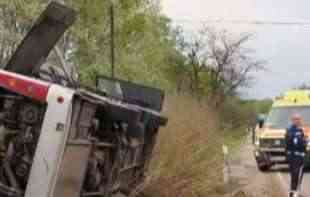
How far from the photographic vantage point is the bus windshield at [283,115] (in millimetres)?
Result: 23500

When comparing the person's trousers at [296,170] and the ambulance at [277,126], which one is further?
the ambulance at [277,126]

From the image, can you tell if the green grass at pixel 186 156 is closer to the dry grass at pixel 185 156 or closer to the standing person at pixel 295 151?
the dry grass at pixel 185 156

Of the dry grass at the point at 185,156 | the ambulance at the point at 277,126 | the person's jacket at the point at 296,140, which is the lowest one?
the dry grass at the point at 185,156

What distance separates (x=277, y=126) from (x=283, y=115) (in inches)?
15.8

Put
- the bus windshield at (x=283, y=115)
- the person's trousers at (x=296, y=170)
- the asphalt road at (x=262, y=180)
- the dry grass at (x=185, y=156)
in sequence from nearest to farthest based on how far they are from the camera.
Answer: the dry grass at (x=185, y=156) → the person's trousers at (x=296, y=170) → the asphalt road at (x=262, y=180) → the bus windshield at (x=283, y=115)

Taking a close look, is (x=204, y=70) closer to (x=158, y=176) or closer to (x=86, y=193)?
(x=158, y=176)

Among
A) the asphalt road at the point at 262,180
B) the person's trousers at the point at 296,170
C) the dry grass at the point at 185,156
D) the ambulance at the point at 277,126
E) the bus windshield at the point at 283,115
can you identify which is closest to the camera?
the dry grass at the point at 185,156

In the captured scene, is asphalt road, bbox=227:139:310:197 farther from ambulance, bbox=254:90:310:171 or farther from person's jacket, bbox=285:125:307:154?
person's jacket, bbox=285:125:307:154

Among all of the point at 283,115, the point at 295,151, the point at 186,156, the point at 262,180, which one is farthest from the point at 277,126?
the point at 186,156

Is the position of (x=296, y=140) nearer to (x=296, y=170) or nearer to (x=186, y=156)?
(x=296, y=170)

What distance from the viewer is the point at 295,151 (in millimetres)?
14477

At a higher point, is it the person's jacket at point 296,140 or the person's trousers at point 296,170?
the person's jacket at point 296,140

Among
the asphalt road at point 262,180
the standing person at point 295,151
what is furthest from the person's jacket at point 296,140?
the asphalt road at point 262,180

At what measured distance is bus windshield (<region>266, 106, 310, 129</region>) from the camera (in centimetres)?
2350
